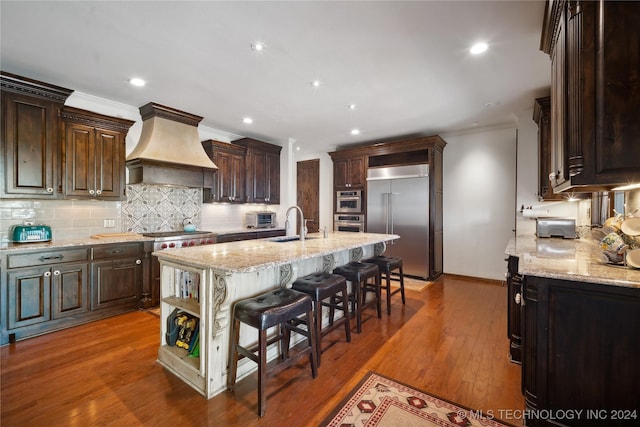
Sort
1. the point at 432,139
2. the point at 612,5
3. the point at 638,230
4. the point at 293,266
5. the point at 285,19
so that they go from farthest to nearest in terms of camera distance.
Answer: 1. the point at 432,139
2. the point at 293,266
3. the point at 285,19
4. the point at 638,230
5. the point at 612,5

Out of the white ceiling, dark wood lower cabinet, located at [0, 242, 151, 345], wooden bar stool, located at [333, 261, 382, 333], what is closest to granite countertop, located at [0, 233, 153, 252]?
dark wood lower cabinet, located at [0, 242, 151, 345]

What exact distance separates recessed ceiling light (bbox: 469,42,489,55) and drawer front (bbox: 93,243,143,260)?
4.07 metres

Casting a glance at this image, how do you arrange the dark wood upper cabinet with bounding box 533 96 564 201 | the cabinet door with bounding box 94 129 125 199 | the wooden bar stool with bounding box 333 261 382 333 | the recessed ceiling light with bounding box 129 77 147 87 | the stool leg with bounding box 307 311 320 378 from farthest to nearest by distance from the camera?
1. the cabinet door with bounding box 94 129 125 199
2. the dark wood upper cabinet with bounding box 533 96 564 201
3. the recessed ceiling light with bounding box 129 77 147 87
4. the wooden bar stool with bounding box 333 261 382 333
5. the stool leg with bounding box 307 311 320 378

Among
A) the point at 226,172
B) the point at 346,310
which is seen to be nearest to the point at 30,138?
the point at 226,172

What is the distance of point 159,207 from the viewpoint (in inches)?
162

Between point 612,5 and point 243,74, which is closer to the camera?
point 612,5

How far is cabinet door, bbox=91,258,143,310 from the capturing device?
308cm

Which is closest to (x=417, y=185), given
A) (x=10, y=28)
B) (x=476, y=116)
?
(x=476, y=116)

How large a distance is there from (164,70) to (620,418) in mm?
4088

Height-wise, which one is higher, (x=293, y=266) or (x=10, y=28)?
Result: (x=10, y=28)

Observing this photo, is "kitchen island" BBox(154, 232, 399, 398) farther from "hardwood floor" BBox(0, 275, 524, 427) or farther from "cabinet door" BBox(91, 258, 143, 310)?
"cabinet door" BBox(91, 258, 143, 310)

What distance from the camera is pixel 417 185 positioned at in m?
4.83

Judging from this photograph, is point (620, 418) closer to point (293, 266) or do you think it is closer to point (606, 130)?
point (606, 130)

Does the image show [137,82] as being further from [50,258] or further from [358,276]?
[358,276]
